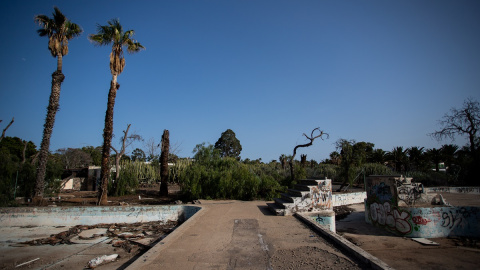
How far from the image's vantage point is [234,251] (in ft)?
17.3

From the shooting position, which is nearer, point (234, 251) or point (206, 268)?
point (206, 268)

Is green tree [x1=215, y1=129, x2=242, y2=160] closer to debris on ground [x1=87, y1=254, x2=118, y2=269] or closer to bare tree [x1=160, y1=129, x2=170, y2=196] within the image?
bare tree [x1=160, y1=129, x2=170, y2=196]

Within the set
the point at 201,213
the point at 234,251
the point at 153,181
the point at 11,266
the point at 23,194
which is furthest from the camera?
the point at 153,181

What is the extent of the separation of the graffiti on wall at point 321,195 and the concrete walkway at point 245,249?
5.70ft

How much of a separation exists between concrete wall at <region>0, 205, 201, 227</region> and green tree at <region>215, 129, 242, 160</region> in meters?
45.8

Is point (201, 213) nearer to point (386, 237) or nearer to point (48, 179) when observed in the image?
point (386, 237)

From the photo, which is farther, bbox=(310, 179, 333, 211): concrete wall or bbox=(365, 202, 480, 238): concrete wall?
bbox=(365, 202, 480, 238): concrete wall

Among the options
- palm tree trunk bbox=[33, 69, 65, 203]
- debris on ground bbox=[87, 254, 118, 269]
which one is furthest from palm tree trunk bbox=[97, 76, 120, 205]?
debris on ground bbox=[87, 254, 118, 269]

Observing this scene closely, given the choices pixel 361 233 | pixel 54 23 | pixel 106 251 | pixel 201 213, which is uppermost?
pixel 54 23

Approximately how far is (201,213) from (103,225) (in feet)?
14.6

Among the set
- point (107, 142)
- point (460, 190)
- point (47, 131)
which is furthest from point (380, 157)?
point (47, 131)

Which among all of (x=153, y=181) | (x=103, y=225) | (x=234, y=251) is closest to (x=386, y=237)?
(x=234, y=251)

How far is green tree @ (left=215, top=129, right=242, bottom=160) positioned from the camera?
57906 mm

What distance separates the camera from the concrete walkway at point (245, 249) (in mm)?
4551
